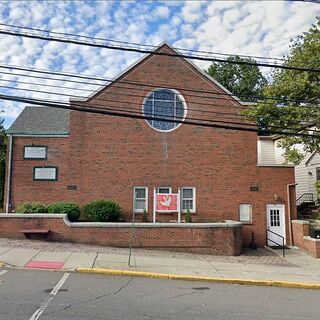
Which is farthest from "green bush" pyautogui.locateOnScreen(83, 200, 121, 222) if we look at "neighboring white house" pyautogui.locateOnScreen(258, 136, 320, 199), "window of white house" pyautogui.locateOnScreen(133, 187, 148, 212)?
"neighboring white house" pyautogui.locateOnScreen(258, 136, 320, 199)

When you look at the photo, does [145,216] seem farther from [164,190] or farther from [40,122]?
[40,122]

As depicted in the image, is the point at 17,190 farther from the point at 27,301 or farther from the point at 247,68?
the point at 247,68

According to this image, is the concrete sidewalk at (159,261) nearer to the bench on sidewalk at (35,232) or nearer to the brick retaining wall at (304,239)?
the bench on sidewalk at (35,232)

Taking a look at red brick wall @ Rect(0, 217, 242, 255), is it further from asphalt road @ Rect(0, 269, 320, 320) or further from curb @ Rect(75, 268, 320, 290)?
asphalt road @ Rect(0, 269, 320, 320)

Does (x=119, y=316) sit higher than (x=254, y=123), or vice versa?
(x=254, y=123)

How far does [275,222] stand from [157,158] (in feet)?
25.0

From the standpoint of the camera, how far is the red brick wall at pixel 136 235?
17.3 meters

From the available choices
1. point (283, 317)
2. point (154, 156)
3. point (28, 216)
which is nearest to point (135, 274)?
point (283, 317)

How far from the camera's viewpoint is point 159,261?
15.1 m

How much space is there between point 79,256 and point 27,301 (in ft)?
20.2

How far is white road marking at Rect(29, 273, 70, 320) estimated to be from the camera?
754 centimetres

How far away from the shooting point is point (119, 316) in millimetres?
7793

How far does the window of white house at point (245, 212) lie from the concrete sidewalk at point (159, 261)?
A: 4.11m

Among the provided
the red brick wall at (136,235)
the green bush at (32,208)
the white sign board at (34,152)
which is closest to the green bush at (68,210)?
the green bush at (32,208)
